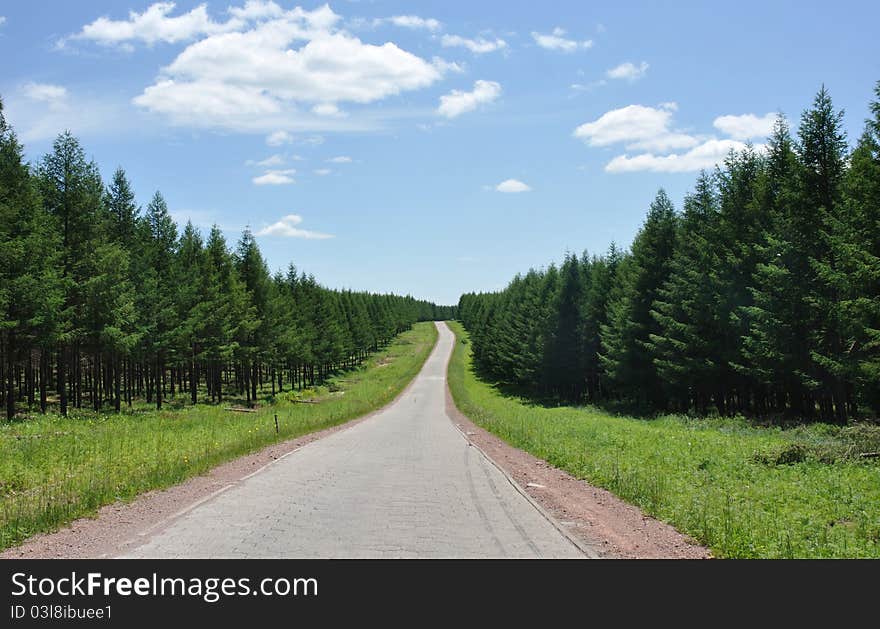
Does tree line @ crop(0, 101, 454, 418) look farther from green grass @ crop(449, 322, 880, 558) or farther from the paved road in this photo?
green grass @ crop(449, 322, 880, 558)

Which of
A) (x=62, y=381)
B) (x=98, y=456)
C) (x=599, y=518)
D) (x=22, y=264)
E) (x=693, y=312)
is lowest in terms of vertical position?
(x=599, y=518)

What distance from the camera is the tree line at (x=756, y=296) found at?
66.9ft

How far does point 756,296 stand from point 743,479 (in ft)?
45.9

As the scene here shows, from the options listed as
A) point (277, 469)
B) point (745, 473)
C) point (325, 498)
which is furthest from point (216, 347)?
point (745, 473)

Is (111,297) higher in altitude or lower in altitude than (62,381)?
higher

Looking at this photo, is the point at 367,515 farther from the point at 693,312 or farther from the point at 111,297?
the point at 111,297

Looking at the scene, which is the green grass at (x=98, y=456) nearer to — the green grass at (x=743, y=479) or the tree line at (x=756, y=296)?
the green grass at (x=743, y=479)

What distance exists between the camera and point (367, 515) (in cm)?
1025

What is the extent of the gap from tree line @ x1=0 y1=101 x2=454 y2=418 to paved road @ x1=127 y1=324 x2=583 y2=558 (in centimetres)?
1936

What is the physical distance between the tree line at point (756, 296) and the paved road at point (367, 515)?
13.8 metres

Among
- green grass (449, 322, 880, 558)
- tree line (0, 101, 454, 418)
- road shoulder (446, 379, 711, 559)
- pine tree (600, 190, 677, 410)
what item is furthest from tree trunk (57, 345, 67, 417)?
pine tree (600, 190, 677, 410)

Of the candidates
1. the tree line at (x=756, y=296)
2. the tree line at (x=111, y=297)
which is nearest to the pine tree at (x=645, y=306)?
the tree line at (x=756, y=296)

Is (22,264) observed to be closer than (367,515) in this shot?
No

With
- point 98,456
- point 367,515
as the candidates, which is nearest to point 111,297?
point 98,456
